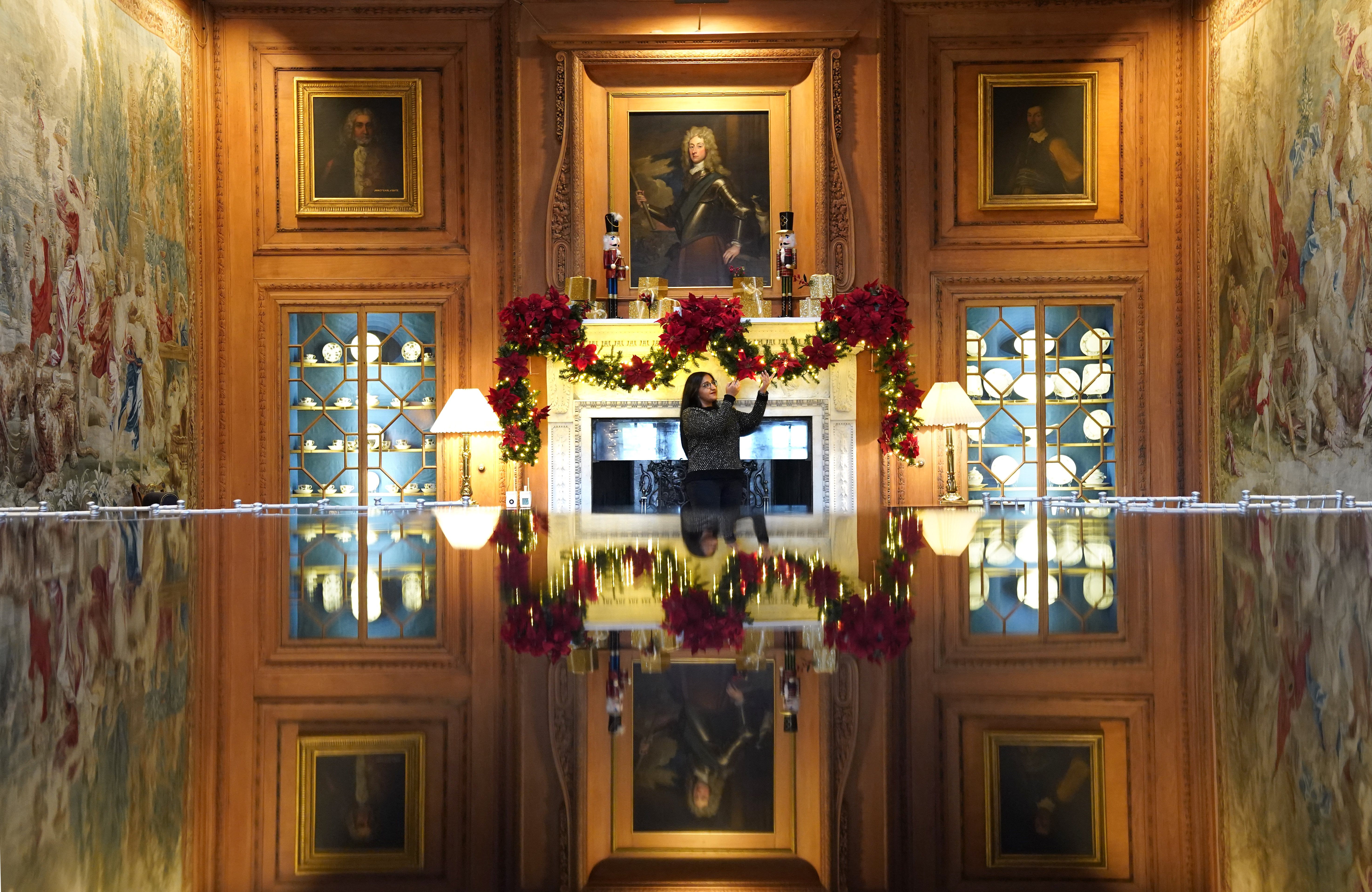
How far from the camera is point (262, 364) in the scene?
44.8 feet

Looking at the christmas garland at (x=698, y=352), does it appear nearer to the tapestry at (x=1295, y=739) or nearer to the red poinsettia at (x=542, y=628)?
the tapestry at (x=1295, y=739)

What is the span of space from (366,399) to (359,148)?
10.1 ft

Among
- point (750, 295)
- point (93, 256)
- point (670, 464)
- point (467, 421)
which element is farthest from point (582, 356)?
point (93, 256)

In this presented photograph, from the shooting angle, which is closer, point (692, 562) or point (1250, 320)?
point (692, 562)

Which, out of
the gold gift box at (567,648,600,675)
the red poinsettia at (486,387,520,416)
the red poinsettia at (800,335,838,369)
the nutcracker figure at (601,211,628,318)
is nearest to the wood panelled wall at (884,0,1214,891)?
the red poinsettia at (800,335,838,369)

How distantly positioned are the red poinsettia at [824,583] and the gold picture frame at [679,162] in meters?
11.1

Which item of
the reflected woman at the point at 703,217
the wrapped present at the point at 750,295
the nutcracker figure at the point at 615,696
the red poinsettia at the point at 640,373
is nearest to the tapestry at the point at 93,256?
the red poinsettia at the point at 640,373

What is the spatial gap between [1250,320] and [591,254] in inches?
296

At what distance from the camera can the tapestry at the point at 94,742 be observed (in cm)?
80

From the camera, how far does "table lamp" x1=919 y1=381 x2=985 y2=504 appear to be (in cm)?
1248

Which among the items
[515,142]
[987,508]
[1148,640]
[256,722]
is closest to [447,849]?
[256,722]

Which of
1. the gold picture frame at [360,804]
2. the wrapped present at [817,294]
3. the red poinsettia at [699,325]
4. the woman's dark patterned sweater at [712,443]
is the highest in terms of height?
the wrapped present at [817,294]

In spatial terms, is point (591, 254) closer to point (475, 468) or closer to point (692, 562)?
point (475, 468)

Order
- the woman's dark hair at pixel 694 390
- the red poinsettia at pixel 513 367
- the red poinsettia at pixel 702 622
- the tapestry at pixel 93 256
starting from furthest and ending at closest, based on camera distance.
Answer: the red poinsettia at pixel 513 367, the woman's dark hair at pixel 694 390, the tapestry at pixel 93 256, the red poinsettia at pixel 702 622
